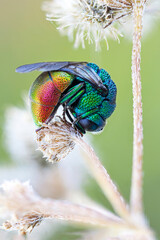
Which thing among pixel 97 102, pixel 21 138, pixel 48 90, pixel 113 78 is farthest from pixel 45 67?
pixel 113 78

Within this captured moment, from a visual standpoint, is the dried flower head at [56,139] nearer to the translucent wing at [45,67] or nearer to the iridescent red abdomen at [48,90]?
the iridescent red abdomen at [48,90]

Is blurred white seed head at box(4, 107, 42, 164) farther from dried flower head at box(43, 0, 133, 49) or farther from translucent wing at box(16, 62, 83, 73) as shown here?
translucent wing at box(16, 62, 83, 73)

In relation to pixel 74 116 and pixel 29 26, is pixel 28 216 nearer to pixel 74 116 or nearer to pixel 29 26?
pixel 74 116

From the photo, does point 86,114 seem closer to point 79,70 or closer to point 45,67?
point 79,70

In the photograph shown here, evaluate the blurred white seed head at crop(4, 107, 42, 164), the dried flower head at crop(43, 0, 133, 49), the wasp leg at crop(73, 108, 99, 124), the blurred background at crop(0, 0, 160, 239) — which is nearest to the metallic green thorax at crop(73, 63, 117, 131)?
the wasp leg at crop(73, 108, 99, 124)

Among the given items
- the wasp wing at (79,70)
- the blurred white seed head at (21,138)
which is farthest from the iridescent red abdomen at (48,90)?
the blurred white seed head at (21,138)

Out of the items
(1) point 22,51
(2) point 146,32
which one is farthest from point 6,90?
(2) point 146,32
